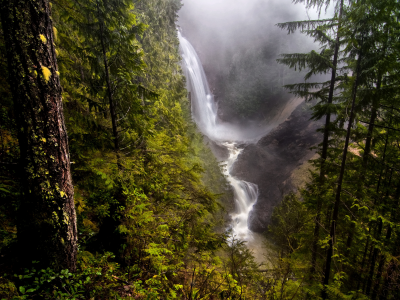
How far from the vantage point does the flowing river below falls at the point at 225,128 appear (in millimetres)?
24062

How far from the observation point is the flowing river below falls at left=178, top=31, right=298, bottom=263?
24.1 m

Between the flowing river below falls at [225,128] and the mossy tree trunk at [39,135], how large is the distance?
21.7 meters

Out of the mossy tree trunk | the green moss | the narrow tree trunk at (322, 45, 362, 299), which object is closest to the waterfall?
the narrow tree trunk at (322, 45, 362, 299)

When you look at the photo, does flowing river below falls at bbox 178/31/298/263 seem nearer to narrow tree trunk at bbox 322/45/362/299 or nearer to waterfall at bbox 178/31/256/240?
waterfall at bbox 178/31/256/240

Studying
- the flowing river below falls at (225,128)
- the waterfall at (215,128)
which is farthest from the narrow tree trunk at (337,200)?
the waterfall at (215,128)

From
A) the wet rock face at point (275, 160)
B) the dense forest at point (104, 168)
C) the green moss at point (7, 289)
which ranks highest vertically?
the wet rock face at point (275, 160)

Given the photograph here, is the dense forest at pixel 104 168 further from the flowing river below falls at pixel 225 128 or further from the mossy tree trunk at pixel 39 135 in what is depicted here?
the flowing river below falls at pixel 225 128

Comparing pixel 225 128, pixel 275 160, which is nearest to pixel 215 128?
pixel 225 128

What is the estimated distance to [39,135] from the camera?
2238mm

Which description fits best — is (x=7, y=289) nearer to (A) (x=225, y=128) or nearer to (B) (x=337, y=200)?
(B) (x=337, y=200)


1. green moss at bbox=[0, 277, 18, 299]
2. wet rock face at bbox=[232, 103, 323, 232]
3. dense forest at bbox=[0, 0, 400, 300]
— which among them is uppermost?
wet rock face at bbox=[232, 103, 323, 232]

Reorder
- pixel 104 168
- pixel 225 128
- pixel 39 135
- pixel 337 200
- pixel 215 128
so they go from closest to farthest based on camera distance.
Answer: pixel 39 135
pixel 104 168
pixel 337 200
pixel 215 128
pixel 225 128

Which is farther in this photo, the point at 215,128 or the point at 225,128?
the point at 225,128

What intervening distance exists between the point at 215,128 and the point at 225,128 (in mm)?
2459
